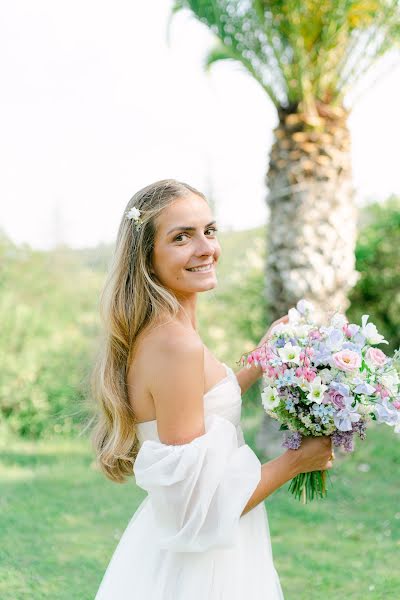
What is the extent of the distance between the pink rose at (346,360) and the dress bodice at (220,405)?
1.25ft

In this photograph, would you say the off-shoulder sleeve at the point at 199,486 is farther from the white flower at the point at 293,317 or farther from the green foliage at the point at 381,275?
the green foliage at the point at 381,275

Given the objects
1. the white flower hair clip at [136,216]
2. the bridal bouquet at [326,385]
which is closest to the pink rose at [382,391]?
the bridal bouquet at [326,385]

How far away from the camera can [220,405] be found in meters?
2.50

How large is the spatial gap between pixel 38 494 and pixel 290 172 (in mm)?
3810

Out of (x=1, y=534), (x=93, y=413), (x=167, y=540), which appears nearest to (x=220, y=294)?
(x=1, y=534)

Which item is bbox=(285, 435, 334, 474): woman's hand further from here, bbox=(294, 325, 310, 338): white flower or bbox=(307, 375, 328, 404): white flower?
bbox=(294, 325, 310, 338): white flower

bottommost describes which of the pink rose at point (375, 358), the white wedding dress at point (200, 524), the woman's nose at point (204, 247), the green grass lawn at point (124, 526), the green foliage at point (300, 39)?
the green grass lawn at point (124, 526)

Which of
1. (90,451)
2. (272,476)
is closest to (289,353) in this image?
(272,476)

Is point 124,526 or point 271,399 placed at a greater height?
point 271,399

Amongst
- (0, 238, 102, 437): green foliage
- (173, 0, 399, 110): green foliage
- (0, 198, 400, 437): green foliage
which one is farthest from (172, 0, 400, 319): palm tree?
(0, 238, 102, 437): green foliage

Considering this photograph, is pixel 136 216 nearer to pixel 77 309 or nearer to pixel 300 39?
pixel 300 39

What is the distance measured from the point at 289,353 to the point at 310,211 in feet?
15.8

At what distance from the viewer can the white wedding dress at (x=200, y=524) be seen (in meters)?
2.26

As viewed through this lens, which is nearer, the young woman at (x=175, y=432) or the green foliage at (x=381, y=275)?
the young woman at (x=175, y=432)
